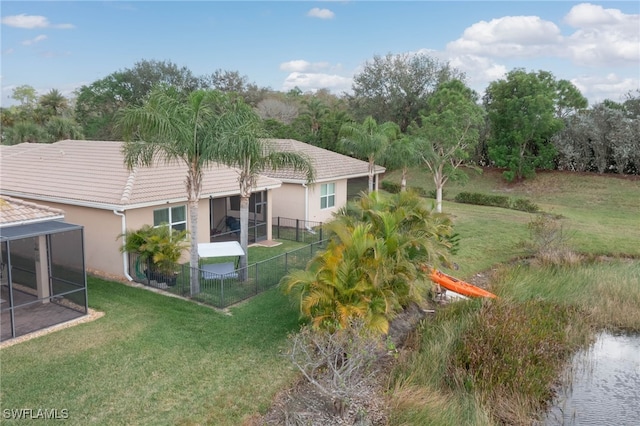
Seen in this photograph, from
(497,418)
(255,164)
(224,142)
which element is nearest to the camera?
(497,418)

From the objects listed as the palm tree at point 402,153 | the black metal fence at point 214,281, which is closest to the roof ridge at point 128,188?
the black metal fence at point 214,281

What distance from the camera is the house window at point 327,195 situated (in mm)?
24219

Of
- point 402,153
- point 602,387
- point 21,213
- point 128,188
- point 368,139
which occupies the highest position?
point 368,139

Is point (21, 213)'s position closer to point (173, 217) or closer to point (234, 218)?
point (173, 217)

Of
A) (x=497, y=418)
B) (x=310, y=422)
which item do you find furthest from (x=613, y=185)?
(x=310, y=422)

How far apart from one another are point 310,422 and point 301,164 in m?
8.64

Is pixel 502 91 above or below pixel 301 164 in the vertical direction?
above

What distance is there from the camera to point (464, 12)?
2730 cm

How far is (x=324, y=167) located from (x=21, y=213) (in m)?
14.8

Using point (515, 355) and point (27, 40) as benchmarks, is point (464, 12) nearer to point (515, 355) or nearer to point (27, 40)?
point (515, 355)

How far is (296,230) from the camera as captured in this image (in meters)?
21.6

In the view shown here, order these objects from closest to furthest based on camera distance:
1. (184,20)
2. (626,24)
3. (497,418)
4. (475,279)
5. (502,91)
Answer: (497,418), (475,279), (626,24), (184,20), (502,91)

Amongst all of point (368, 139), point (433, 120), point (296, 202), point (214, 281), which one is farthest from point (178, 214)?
point (433, 120)

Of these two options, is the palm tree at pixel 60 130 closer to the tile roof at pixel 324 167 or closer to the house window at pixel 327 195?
the tile roof at pixel 324 167
